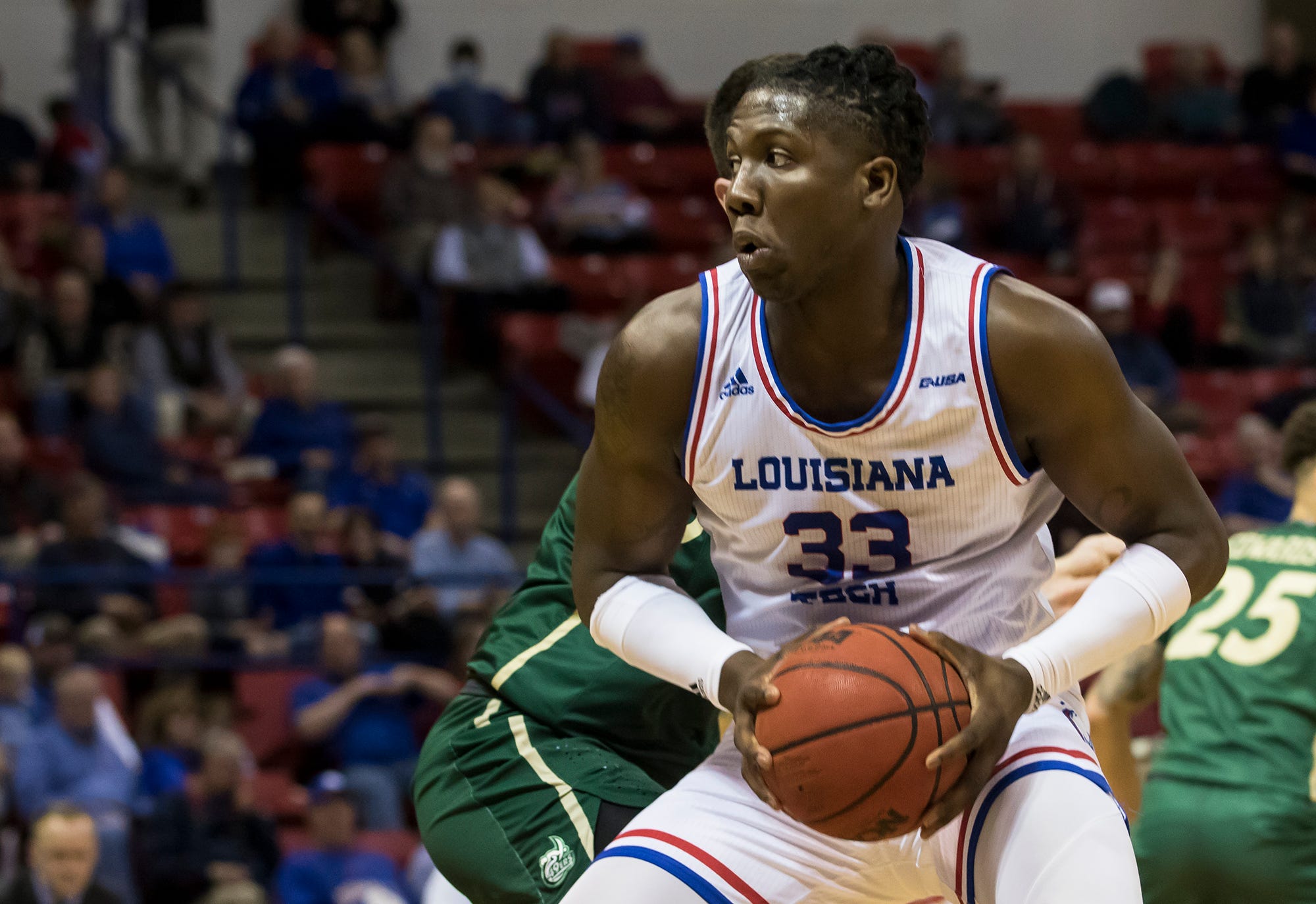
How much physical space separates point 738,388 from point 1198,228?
11215 mm

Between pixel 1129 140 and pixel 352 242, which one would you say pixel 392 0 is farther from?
pixel 1129 140

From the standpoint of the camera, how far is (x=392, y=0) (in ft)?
43.9

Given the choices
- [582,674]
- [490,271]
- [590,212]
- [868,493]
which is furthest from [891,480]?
[590,212]

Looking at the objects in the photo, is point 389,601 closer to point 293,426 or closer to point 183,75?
point 293,426

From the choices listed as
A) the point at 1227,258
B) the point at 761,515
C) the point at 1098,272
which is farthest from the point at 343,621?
the point at 1227,258

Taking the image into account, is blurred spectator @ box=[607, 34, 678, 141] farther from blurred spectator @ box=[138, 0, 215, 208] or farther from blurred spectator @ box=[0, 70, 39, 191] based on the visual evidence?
blurred spectator @ box=[0, 70, 39, 191]

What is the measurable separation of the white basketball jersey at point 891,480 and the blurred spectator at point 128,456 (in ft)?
22.1

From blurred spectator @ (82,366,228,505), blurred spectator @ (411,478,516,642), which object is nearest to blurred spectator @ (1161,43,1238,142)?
blurred spectator @ (411,478,516,642)

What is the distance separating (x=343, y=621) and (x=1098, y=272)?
6476mm

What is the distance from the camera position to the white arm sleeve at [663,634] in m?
2.76

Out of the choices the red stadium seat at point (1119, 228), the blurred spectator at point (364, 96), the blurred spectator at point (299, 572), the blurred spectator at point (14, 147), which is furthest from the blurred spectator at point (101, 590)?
the red stadium seat at point (1119, 228)

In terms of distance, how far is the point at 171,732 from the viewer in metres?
7.69

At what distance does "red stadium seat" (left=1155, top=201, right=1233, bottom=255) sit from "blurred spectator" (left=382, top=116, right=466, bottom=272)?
17.5ft

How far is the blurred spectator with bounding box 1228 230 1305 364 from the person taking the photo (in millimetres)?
12008
